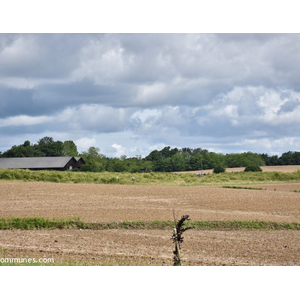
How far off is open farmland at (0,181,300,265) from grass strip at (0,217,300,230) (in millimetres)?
619

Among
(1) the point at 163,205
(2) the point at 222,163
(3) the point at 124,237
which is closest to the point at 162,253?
(3) the point at 124,237

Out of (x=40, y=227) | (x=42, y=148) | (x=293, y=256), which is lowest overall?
(x=293, y=256)

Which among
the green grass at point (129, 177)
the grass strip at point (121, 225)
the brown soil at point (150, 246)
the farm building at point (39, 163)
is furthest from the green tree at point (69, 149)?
the brown soil at point (150, 246)

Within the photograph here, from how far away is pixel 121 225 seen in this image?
58.0 ft

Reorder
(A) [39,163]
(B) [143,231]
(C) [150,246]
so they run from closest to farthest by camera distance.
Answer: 1. (C) [150,246]
2. (B) [143,231]
3. (A) [39,163]

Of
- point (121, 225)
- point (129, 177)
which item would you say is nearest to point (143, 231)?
point (121, 225)

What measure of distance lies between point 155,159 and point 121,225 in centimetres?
7468

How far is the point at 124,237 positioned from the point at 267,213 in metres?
10.3

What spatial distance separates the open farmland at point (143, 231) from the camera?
1201cm

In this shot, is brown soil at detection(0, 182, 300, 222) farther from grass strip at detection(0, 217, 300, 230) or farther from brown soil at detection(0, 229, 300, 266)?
brown soil at detection(0, 229, 300, 266)

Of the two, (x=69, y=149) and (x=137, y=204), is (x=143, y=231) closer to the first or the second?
(x=137, y=204)

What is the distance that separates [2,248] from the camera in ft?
39.4

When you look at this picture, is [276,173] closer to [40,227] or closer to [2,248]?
[40,227]

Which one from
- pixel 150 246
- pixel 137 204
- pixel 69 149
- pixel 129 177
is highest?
pixel 69 149
